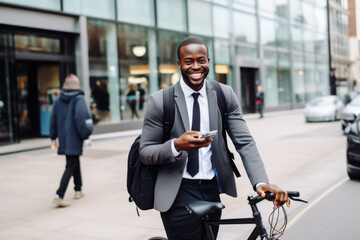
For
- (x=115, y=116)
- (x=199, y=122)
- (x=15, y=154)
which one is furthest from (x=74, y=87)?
(x=115, y=116)

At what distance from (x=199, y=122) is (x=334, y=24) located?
5709cm

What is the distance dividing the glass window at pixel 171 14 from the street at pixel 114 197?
1051cm

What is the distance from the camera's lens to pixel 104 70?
1831 centimetres

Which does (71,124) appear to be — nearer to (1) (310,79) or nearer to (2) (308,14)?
(1) (310,79)

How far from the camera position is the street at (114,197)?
5184 mm

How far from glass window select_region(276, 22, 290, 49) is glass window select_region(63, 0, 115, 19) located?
767 inches

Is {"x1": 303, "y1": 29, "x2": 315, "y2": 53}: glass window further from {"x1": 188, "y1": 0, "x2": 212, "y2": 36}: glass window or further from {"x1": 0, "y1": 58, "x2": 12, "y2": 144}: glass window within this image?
{"x1": 0, "y1": 58, "x2": 12, "y2": 144}: glass window

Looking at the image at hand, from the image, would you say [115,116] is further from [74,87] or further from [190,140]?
[190,140]

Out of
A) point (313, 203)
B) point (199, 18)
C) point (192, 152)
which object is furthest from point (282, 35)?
point (192, 152)

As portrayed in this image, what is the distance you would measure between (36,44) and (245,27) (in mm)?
17688

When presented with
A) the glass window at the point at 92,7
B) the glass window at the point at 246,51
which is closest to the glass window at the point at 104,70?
the glass window at the point at 92,7

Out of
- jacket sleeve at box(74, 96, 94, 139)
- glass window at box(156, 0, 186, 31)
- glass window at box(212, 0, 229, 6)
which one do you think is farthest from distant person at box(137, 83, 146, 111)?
jacket sleeve at box(74, 96, 94, 139)

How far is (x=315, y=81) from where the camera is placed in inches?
1646

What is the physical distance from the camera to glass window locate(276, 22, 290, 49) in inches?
1377
